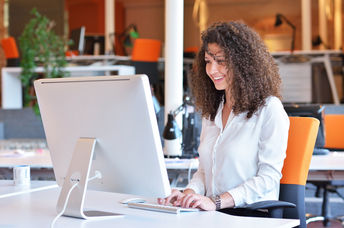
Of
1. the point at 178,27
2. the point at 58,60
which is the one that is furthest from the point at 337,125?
the point at 58,60

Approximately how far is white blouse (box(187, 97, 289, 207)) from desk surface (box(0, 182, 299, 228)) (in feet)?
1.08

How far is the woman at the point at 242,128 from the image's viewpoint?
2.06 metres

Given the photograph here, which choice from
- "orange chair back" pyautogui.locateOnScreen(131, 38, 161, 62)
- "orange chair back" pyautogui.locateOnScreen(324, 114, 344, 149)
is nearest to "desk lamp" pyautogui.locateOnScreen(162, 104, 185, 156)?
"orange chair back" pyautogui.locateOnScreen(324, 114, 344, 149)

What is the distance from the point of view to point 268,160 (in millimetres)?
2059

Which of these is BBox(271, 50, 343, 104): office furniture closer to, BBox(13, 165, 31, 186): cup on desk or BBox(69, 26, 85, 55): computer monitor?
BBox(69, 26, 85, 55): computer monitor

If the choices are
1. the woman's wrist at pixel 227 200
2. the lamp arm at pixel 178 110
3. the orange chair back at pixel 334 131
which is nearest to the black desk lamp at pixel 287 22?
the orange chair back at pixel 334 131

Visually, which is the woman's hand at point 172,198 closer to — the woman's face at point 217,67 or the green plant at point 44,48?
the woman's face at point 217,67

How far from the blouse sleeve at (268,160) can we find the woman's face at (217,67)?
22cm

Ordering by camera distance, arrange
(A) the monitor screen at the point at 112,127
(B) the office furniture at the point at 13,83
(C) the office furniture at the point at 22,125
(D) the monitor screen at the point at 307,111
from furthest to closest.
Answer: (B) the office furniture at the point at 13,83 → (C) the office furniture at the point at 22,125 → (D) the monitor screen at the point at 307,111 → (A) the monitor screen at the point at 112,127

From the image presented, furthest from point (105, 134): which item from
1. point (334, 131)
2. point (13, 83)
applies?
point (13, 83)

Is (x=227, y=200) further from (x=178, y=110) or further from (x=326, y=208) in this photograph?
(x=326, y=208)

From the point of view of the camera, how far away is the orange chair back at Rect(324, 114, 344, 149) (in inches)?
152

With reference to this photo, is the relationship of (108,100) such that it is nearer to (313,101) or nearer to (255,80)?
(255,80)

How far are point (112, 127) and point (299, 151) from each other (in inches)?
34.1
